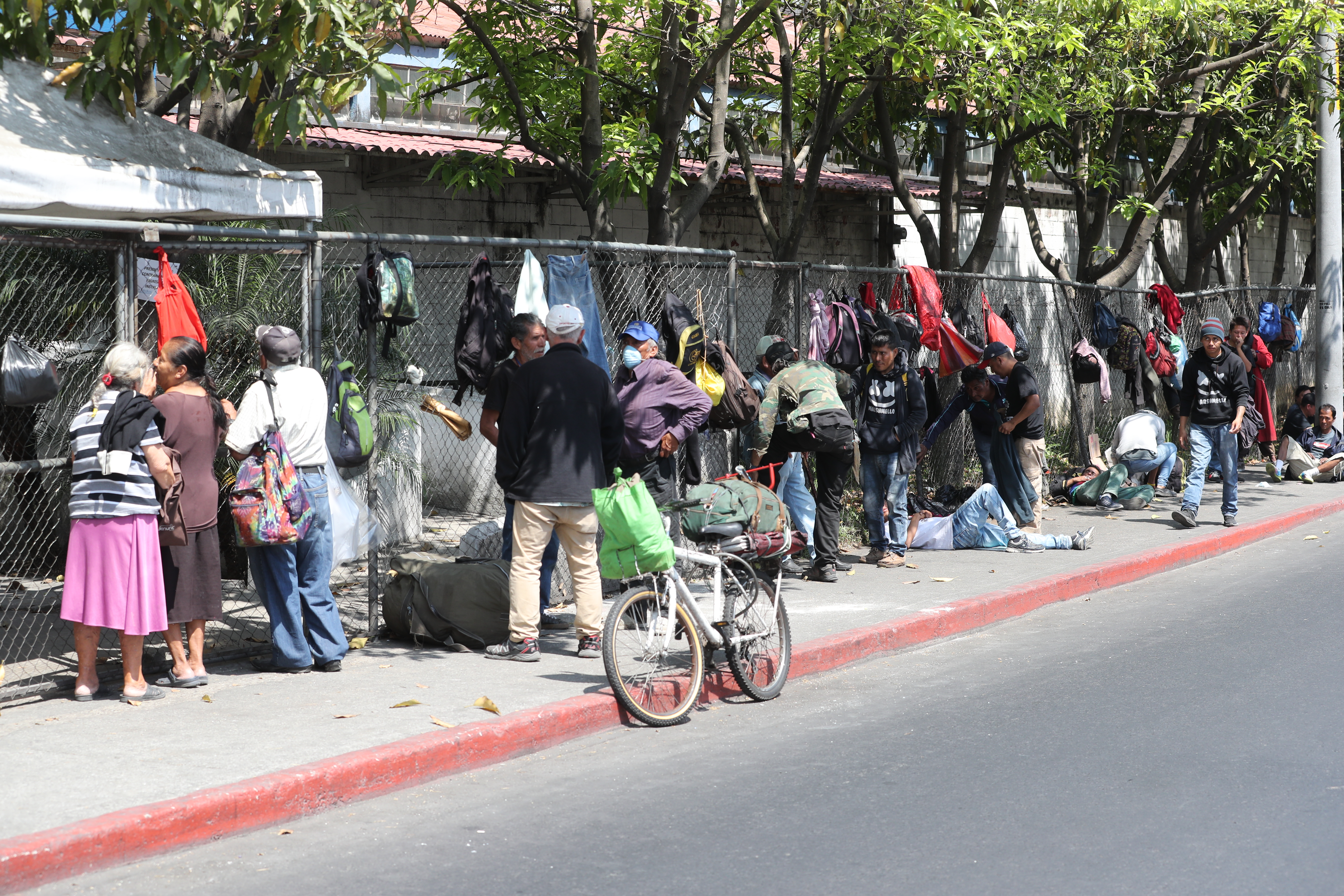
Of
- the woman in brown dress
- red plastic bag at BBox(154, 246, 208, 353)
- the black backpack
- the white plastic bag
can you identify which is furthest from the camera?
the black backpack

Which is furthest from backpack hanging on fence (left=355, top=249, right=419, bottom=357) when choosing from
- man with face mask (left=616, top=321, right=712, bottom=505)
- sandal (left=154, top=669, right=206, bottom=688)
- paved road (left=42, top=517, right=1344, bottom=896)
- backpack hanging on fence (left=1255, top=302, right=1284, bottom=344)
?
backpack hanging on fence (left=1255, top=302, right=1284, bottom=344)

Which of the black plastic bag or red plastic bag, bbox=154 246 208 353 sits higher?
red plastic bag, bbox=154 246 208 353

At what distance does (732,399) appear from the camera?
29.5 feet

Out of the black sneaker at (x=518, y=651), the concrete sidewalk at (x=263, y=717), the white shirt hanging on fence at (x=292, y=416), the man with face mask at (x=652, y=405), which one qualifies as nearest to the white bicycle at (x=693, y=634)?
the concrete sidewalk at (x=263, y=717)

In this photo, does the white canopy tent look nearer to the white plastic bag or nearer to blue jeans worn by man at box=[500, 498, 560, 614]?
the white plastic bag

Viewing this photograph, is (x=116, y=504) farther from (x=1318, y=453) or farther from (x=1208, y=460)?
(x=1318, y=453)

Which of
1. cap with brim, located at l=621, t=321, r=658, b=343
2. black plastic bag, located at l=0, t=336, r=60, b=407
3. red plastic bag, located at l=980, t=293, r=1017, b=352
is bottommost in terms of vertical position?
black plastic bag, located at l=0, t=336, r=60, b=407

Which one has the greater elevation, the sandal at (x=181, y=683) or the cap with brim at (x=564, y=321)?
the cap with brim at (x=564, y=321)

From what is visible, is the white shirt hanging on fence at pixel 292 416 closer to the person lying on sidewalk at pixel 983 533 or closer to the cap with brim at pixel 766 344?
the cap with brim at pixel 766 344

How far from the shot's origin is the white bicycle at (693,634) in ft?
20.6

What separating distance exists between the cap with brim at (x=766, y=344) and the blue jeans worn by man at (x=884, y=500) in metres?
1.20

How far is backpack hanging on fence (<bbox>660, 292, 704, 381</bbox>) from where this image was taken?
8.80 metres

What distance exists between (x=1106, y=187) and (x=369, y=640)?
11497 mm

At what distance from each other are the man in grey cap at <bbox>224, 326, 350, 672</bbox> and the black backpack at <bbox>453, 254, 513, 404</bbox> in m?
0.98
